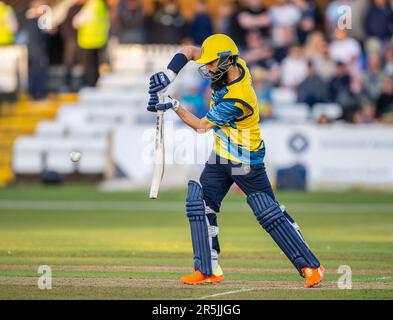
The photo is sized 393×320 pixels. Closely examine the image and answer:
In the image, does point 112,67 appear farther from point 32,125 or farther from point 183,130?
point 183,130

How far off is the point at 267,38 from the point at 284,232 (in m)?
16.6

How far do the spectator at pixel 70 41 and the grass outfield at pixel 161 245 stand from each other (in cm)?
465

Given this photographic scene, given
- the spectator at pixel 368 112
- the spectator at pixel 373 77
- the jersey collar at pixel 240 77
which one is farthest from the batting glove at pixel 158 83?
the spectator at pixel 373 77

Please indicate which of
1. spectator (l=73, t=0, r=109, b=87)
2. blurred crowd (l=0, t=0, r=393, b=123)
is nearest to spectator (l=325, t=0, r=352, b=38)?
blurred crowd (l=0, t=0, r=393, b=123)

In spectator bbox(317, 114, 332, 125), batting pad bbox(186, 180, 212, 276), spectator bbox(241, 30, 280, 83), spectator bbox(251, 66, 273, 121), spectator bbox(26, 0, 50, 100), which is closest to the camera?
batting pad bbox(186, 180, 212, 276)

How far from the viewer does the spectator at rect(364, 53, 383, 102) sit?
81.6 feet

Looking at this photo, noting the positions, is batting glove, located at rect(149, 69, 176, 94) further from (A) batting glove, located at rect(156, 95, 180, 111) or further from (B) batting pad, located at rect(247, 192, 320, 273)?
(B) batting pad, located at rect(247, 192, 320, 273)

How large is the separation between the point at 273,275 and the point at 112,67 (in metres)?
16.7

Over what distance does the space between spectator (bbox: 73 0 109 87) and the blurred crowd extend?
0.08 ft

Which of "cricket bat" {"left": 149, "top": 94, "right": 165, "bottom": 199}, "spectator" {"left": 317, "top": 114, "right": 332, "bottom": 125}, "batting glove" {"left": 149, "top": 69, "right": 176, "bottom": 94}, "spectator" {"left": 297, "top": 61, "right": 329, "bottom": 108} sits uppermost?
"spectator" {"left": 297, "top": 61, "right": 329, "bottom": 108}

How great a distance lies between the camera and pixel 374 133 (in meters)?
23.0

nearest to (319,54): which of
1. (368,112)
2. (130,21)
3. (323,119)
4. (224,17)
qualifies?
(368,112)

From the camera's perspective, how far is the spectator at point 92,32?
1037 inches
